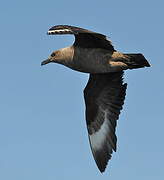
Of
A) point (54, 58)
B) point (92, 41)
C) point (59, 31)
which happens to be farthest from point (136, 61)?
point (59, 31)

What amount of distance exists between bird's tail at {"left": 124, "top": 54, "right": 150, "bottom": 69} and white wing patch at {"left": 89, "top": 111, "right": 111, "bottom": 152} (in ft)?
6.73

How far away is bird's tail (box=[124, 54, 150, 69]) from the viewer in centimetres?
1010

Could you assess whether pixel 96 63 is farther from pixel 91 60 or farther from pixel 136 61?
pixel 136 61

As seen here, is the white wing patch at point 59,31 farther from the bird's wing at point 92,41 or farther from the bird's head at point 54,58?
the bird's head at point 54,58

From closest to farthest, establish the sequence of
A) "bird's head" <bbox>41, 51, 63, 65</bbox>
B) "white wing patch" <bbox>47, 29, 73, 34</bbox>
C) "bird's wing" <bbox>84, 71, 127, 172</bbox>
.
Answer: "white wing patch" <bbox>47, 29, 73, 34</bbox>, "bird's head" <bbox>41, 51, 63, 65</bbox>, "bird's wing" <bbox>84, 71, 127, 172</bbox>

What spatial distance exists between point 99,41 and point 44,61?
1745mm

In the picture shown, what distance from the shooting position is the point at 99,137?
11984mm

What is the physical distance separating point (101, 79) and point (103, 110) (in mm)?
689

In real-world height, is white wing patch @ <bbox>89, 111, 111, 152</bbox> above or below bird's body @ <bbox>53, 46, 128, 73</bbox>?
below

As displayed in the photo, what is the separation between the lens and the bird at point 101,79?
1023 cm

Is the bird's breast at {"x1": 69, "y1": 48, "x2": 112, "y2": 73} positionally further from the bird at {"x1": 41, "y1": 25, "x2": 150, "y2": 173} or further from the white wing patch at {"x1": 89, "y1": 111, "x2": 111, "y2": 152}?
the white wing patch at {"x1": 89, "y1": 111, "x2": 111, "y2": 152}

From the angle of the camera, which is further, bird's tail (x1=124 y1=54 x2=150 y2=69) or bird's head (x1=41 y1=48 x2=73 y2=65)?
bird's head (x1=41 y1=48 x2=73 y2=65)

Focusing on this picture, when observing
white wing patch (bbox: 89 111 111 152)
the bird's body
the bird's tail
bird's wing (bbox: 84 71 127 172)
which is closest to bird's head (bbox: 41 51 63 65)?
the bird's body

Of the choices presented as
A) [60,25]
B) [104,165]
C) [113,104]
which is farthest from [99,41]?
[104,165]
